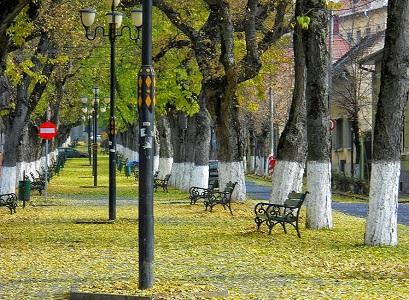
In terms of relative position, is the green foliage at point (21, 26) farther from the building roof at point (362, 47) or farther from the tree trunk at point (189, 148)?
the building roof at point (362, 47)

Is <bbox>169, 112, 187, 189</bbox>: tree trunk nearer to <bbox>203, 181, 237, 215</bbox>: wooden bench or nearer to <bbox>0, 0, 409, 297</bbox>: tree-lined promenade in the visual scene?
<bbox>0, 0, 409, 297</bbox>: tree-lined promenade

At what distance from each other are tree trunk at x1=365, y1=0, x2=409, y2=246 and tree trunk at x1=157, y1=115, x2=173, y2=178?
3595cm

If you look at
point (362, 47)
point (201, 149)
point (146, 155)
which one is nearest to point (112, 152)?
point (201, 149)

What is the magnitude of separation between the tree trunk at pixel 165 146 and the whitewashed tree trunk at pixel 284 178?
27457mm

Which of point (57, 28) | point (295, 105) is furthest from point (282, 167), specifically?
point (57, 28)

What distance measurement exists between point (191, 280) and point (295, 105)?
1316 centimetres

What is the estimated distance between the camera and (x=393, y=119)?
19812 mm

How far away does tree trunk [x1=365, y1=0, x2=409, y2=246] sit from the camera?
771 inches

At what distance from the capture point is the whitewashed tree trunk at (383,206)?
19750 mm

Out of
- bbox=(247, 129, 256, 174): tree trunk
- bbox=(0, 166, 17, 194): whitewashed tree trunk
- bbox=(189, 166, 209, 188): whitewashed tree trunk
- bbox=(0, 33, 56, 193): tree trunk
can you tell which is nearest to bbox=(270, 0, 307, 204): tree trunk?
bbox=(0, 33, 56, 193): tree trunk

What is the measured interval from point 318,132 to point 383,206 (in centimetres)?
473

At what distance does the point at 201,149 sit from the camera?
42.6 meters

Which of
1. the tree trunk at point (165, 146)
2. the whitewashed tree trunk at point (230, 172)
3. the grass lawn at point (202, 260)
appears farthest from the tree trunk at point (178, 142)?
the grass lawn at point (202, 260)

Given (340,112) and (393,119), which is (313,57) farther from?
(340,112)
